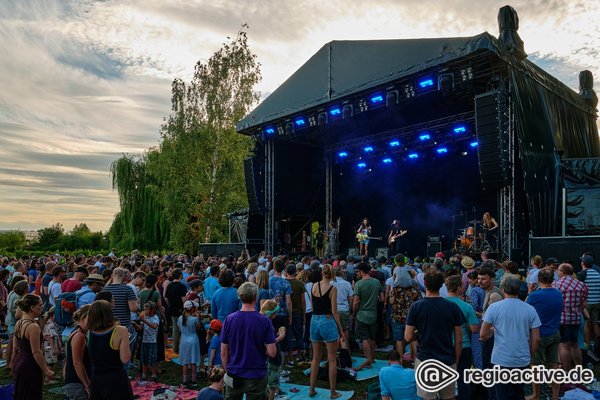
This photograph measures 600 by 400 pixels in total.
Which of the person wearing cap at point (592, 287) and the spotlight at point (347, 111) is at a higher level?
the spotlight at point (347, 111)

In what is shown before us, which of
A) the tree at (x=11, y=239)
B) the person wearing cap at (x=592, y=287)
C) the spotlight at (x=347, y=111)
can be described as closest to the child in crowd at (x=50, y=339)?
the person wearing cap at (x=592, y=287)

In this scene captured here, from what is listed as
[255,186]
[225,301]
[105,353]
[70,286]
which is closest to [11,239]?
[255,186]

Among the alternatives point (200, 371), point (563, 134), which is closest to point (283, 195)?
point (563, 134)

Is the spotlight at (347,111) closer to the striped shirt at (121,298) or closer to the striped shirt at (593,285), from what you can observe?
the striped shirt at (593,285)

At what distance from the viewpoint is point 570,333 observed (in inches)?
232

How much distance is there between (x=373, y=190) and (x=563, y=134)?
7.49m

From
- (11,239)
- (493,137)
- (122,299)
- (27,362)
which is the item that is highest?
(493,137)

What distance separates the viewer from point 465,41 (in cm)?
1095

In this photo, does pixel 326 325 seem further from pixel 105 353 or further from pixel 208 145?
pixel 208 145

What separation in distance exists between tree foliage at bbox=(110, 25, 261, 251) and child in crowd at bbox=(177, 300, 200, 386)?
17.8m

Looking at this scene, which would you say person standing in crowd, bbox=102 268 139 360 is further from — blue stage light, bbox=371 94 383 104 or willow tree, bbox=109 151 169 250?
willow tree, bbox=109 151 169 250

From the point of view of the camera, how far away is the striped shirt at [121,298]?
214 inches

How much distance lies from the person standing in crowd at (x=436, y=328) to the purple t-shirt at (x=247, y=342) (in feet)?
4.06

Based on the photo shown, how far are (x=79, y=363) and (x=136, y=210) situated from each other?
25.1 metres
